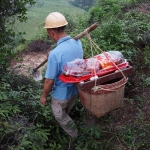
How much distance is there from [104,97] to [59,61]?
0.68m

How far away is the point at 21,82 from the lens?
4059 mm

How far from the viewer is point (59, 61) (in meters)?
2.94

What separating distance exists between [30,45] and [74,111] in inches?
187

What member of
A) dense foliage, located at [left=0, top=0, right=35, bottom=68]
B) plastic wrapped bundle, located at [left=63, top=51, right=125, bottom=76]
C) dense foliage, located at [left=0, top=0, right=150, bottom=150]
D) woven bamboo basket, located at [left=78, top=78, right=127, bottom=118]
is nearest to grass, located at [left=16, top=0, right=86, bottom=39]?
dense foliage, located at [left=0, top=0, right=35, bottom=68]

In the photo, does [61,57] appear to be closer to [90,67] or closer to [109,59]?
[90,67]

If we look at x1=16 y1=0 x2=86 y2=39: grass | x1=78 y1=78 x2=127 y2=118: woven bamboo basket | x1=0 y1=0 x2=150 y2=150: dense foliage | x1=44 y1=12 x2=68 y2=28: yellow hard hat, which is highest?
x1=44 y1=12 x2=68 y2=28: yellow hard hat

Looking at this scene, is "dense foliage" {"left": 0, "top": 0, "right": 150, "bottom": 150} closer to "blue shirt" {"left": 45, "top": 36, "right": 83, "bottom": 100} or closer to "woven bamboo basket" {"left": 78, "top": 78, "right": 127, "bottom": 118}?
"blue shirt" {"left": 45, "top": 36, "right": 83, "bottom": 100}

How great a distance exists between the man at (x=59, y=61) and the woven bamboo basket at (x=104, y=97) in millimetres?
421

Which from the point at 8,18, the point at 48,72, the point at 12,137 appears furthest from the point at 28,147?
the point at 8,18

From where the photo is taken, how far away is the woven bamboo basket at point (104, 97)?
266 cm

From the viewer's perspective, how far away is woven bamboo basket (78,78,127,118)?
266 centimetres

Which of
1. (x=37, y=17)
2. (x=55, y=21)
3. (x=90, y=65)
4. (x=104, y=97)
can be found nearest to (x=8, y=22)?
(x=55, y=21)

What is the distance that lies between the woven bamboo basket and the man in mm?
421

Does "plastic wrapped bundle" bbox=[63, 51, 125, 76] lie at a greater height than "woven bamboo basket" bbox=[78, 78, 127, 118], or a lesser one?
greater
